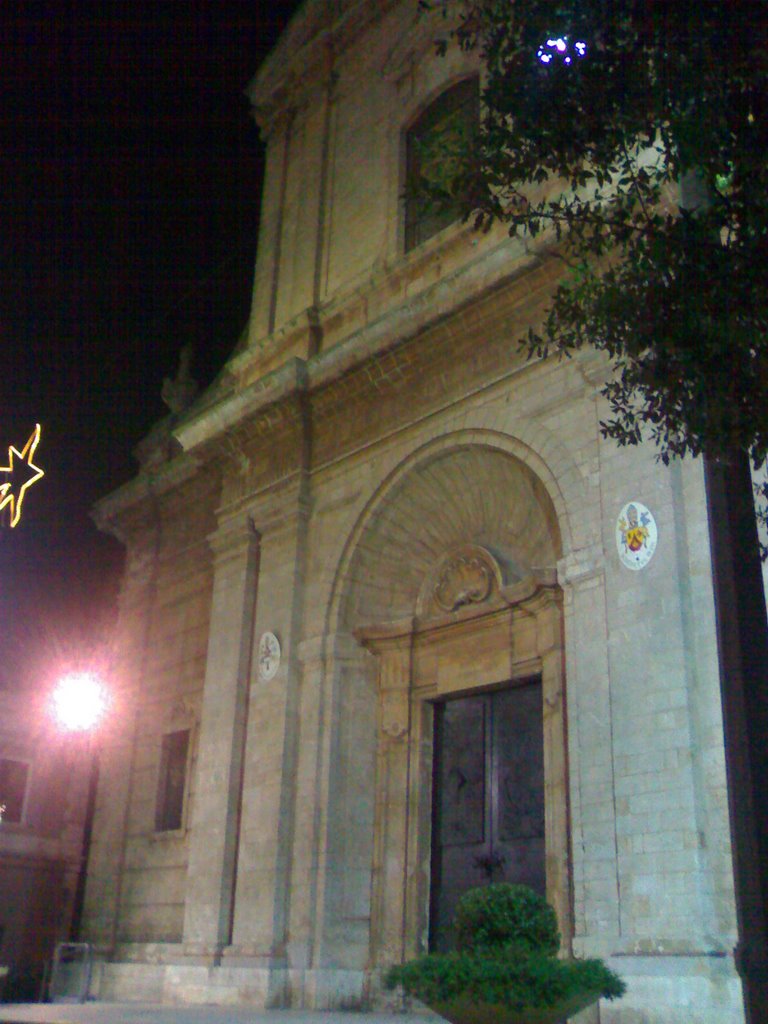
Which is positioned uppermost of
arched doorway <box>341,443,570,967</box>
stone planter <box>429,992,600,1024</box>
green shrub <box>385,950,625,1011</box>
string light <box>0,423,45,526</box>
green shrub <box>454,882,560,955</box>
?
string light <box>0,423,45,526</box>

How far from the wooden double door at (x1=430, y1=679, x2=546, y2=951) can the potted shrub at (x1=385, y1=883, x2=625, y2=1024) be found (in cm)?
490

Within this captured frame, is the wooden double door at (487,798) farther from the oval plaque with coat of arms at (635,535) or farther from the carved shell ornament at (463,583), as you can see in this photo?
the oval plaque with coat of arms at (635,535)

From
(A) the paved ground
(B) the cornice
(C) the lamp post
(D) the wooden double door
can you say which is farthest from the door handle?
(C) the lamp post

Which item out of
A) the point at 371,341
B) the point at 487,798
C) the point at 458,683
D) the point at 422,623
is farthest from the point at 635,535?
the point at 371,341

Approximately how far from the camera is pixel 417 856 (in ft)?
44.5

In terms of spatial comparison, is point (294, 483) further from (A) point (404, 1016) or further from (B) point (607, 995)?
(B) point (607, 995)

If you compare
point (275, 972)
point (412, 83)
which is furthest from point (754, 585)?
point (412, 83)

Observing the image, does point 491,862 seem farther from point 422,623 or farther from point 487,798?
point 422,623

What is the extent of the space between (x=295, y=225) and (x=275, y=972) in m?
11.9

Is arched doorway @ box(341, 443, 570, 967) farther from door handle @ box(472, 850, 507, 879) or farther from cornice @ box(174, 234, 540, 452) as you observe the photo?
cornice @ box(174, 234, 540, 452)

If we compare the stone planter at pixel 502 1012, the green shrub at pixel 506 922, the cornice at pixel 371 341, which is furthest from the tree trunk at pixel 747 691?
the cornice at pixel 371 341

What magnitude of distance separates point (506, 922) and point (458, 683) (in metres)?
6.51

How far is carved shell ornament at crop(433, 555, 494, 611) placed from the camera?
14047mm

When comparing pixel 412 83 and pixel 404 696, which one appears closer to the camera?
pixel 404 696
